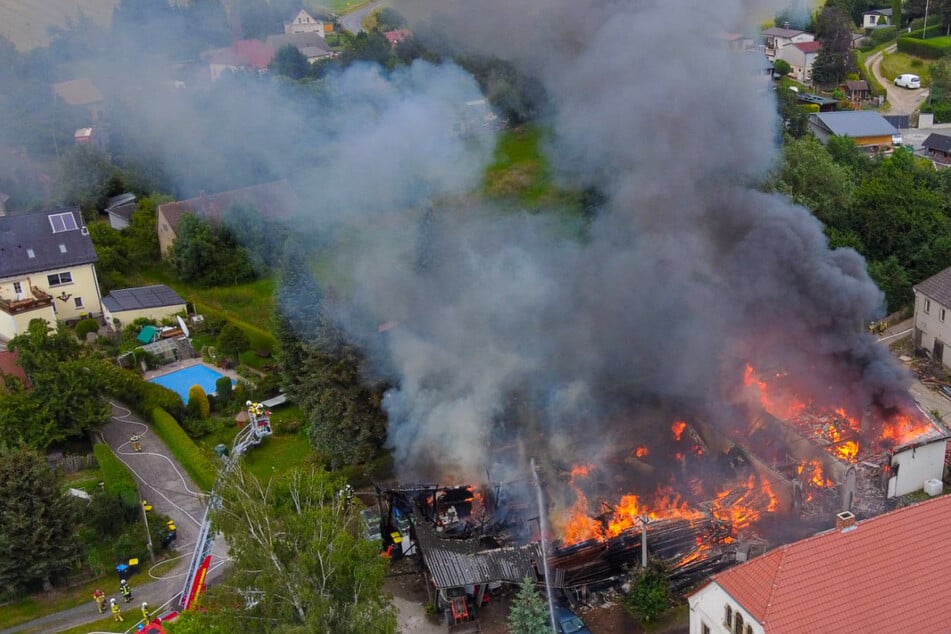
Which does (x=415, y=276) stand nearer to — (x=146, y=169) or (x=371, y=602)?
(x=371, y=602)

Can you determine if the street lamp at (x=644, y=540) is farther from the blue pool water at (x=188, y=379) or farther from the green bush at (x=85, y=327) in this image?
the green bush at (x=85, y=327)

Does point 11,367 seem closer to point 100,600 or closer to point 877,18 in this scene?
point 100,600

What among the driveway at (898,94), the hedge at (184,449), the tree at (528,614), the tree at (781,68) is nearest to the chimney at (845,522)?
the tree at (528,614)

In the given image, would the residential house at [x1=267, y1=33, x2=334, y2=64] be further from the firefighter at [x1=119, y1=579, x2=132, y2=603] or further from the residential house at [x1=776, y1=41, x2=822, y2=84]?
the residential house at [x1=776, y1=41, x2=822, y2=84]

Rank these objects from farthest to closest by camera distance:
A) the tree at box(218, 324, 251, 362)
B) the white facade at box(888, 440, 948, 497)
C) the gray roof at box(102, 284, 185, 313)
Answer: the gray roof at box(102, 284, 185, 313)
the tree at box(218, 324, 251, 362)
the white facade at box(888, 440, 948, 497)

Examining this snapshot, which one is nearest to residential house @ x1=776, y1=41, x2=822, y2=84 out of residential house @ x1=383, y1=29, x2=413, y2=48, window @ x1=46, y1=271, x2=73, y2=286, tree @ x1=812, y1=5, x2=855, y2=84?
tree @ x1=812, y1=5, x2=855, y2=84

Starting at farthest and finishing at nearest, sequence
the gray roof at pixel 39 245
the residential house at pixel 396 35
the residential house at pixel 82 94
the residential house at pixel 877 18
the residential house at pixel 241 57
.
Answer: the residential house at pixel 877 18 → the residential house at pixel 82 94 → the residential house at pixel 241 57 → the residential house at pixel 396 35 → the gray roof at pixel 39 245

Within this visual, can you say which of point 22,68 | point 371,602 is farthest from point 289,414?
point 22,68

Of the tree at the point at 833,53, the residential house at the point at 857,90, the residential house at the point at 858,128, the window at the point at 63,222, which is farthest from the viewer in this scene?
the tree at the point at 833,53
